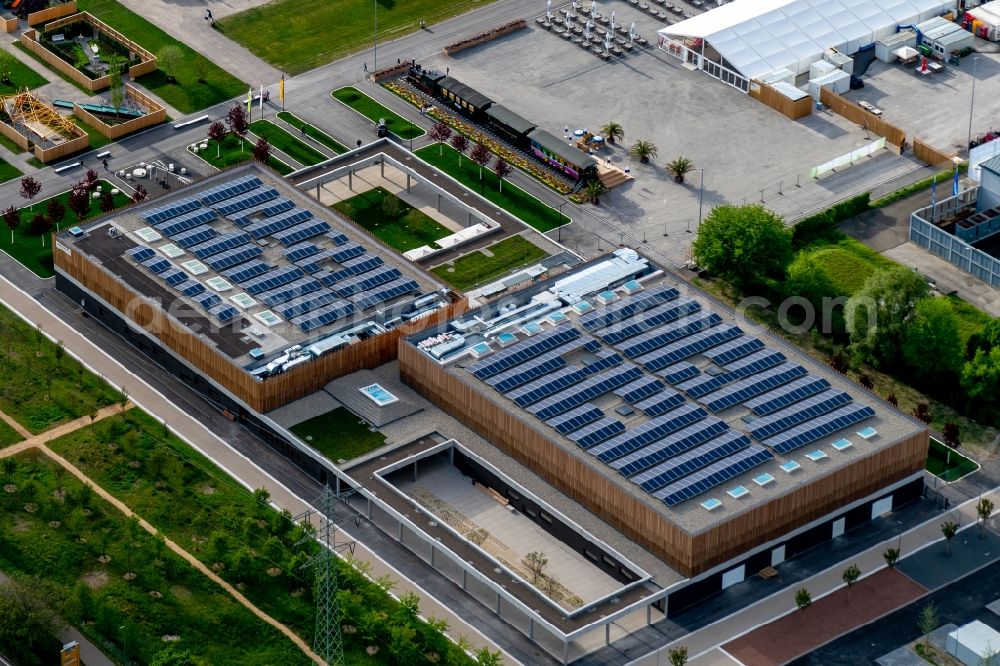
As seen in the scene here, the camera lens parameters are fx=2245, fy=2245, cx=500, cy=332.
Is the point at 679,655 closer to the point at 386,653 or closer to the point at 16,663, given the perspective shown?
the point at 386,653

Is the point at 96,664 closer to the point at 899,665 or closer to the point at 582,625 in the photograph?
the point at 582,625

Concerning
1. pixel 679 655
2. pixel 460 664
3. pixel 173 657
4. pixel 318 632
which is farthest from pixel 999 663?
pixel 173 657

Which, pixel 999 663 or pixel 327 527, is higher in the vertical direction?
pixel 327 527

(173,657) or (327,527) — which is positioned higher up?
(327,527)

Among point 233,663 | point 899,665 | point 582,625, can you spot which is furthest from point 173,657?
point 899,665

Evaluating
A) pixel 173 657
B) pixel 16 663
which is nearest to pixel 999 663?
pixel 173 657
